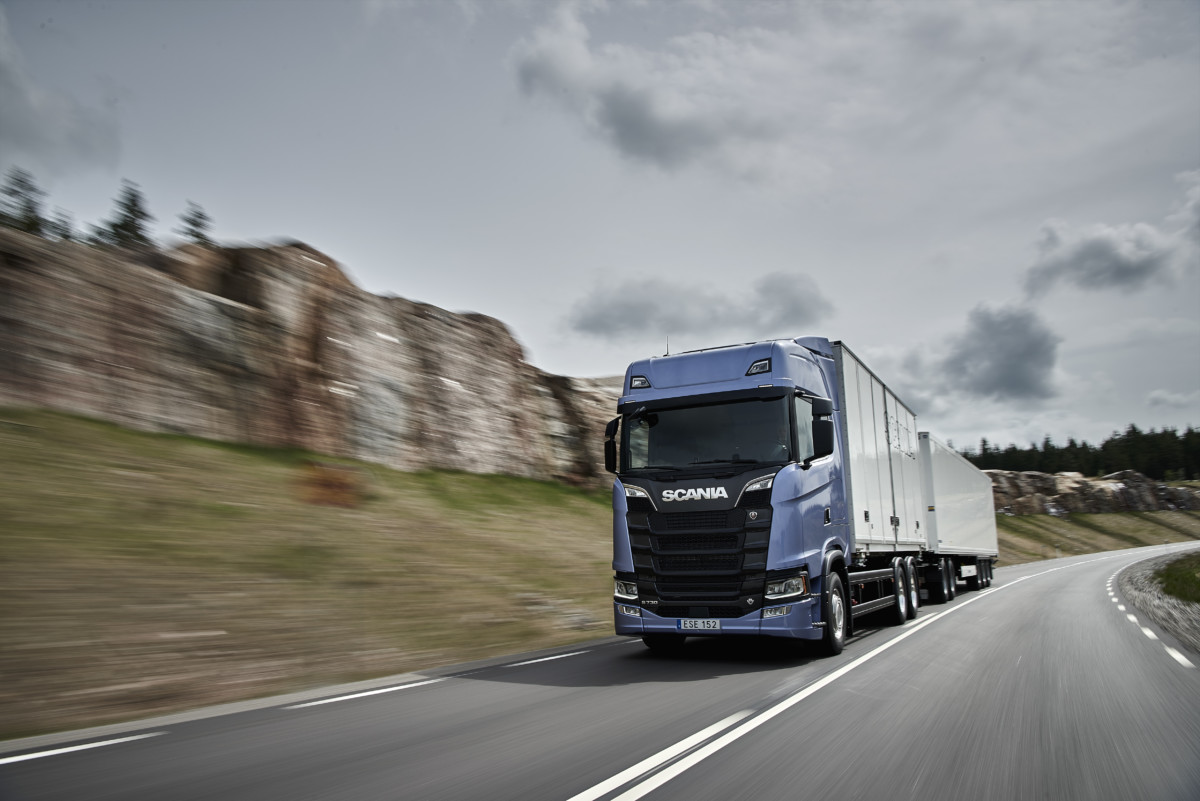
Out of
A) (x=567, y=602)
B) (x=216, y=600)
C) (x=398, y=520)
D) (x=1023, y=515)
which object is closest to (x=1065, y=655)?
(x=567, y=602)

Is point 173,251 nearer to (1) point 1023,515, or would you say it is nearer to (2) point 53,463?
(2) point 53,463

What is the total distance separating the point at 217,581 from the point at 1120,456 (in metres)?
201

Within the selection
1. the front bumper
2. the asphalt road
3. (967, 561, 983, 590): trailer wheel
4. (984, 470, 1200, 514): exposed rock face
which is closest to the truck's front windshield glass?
the front bumper

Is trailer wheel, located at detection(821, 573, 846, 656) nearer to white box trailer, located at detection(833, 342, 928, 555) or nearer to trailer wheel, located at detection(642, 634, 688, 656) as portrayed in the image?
white box trailer, located at detection(833, 342, 928, 555)

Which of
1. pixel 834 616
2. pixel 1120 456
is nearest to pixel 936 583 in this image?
pixel 834 616

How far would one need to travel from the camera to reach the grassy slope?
916 centimetres

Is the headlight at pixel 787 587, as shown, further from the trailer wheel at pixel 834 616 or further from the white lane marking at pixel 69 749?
the white lane marking at pixel 69 749

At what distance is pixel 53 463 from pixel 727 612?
11.8 m

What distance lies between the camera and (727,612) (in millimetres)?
10023

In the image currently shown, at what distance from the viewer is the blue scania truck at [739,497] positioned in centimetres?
998

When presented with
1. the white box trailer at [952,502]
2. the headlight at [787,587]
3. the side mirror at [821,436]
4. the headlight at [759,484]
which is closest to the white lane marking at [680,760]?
the headlight at [787,587]

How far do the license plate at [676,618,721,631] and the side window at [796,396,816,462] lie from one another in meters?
2.24

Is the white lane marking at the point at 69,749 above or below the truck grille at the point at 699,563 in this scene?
below

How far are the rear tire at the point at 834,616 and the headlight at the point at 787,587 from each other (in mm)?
561
